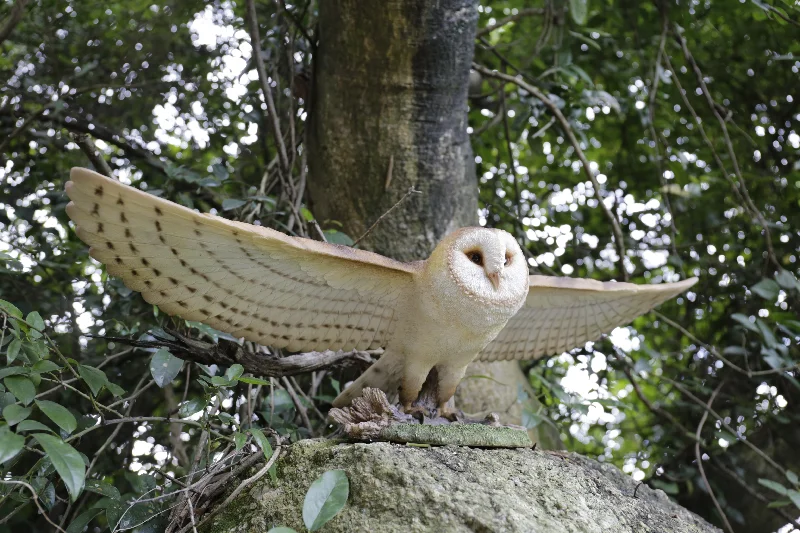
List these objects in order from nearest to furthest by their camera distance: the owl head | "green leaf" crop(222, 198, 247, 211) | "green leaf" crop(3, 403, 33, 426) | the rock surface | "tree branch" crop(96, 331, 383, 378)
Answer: "green leaf" crop(3, 403, 33, 426) < the rock surface < the owl head < "tree branch" crop(96, 331, 383, 378) < "green leaf" crop(222, 198, 247, 211)

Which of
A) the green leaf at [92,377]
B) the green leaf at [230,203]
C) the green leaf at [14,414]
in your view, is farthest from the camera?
the green leaf at [230,203]

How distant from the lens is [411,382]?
5.85ft

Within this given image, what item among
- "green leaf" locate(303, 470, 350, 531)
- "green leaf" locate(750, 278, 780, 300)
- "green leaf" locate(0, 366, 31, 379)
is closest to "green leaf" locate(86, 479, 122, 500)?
"green leaf" locate(0, 366, 31, 379)

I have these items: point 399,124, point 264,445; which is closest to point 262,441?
point 264,445

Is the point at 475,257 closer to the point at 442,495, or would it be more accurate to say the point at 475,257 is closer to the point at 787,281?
the point at 442,495

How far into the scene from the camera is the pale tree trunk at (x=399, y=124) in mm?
2285

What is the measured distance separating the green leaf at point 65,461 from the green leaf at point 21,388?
14 centimetres

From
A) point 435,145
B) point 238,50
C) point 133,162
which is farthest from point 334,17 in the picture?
point 133,162

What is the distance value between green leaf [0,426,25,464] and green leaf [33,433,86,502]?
0.11ft

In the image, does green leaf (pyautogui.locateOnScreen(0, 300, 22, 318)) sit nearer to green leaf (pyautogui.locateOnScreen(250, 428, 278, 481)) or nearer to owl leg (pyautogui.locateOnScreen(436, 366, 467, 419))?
green leaf (pyautogui.locateOnScreen(250, 428, 278, 481))

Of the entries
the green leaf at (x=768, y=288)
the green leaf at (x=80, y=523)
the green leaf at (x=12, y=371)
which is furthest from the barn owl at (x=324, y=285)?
the green leaf at (x=768, y=288)

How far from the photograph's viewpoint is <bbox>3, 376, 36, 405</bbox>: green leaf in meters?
1.33

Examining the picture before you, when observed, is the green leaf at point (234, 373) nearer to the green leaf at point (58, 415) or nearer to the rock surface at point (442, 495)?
the rock surface at point (442, 495)

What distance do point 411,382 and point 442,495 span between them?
43cm
